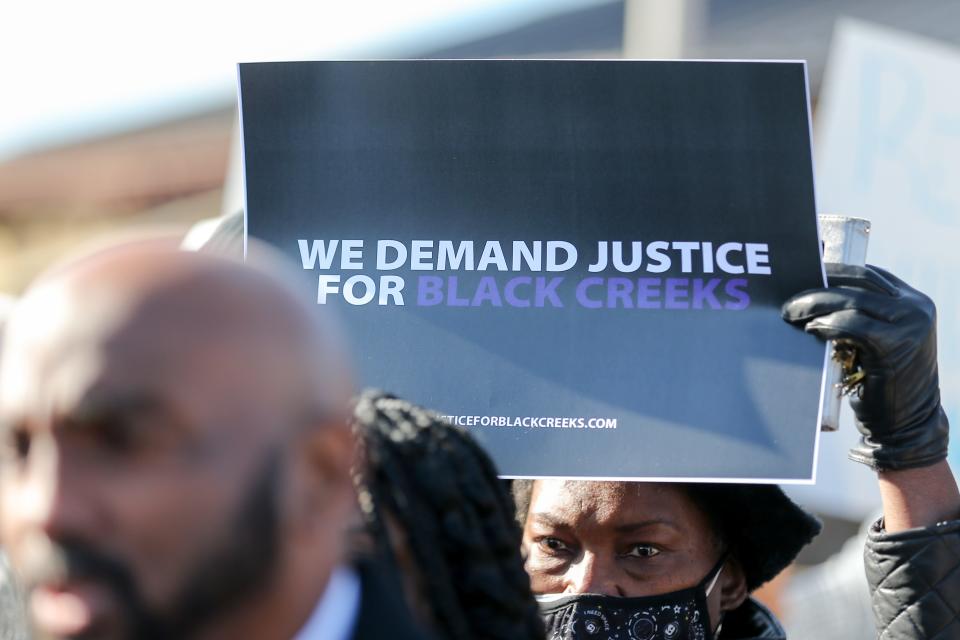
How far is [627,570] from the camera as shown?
301 cm

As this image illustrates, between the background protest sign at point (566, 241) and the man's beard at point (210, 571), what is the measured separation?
54.6 inches

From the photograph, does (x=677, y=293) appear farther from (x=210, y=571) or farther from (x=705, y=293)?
(x=210, y=571)

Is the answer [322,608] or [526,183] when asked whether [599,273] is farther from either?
[322,608]

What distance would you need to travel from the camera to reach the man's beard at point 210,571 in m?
1.06

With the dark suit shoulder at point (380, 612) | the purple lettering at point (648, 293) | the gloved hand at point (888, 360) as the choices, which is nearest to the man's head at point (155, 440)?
the dark suit shoulder at point (380, 612)

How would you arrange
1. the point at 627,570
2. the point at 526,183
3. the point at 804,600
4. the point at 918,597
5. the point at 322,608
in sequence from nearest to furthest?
the point at 322,608, the point at 526,183, the point at 918,597, the point at 627,570, the point at 804,600

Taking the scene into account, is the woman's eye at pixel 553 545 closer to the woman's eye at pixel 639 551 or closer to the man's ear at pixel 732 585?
the woman's eye at pixel 639 551

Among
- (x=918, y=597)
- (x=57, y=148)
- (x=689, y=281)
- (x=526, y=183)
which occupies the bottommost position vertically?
(x=918, y=597)

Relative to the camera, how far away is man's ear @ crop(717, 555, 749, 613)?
10.4 ft

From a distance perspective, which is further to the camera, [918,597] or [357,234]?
[918,597]

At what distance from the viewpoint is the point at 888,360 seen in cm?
274

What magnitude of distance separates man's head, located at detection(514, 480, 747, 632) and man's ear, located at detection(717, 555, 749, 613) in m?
0.06

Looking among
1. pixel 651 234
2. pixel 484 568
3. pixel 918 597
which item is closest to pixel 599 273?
pixel 651 234

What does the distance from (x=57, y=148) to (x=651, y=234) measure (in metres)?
12.5
